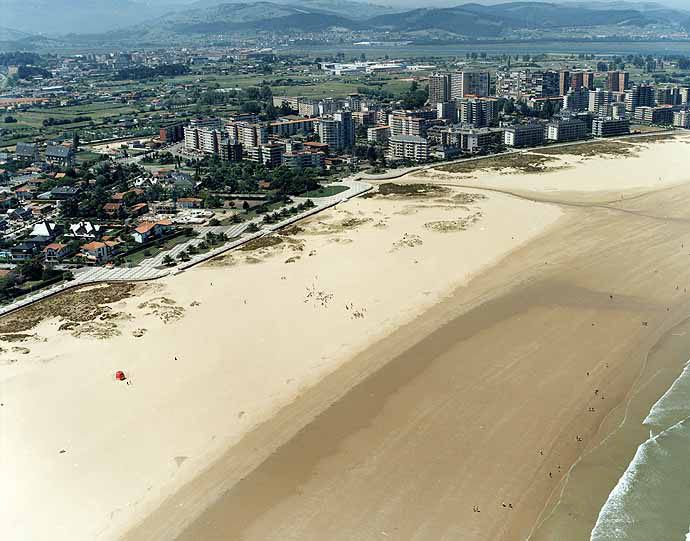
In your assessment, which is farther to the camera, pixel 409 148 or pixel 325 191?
pixel 409 148

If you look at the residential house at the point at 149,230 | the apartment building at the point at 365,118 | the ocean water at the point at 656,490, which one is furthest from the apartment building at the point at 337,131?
the ocean water at the point at 656,490

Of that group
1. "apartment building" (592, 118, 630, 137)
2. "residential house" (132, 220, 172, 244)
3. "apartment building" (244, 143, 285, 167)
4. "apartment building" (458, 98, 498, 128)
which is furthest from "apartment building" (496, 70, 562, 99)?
"residential house" (132, 220, 172, 244)

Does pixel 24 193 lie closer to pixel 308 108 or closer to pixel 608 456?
pixel 608 456

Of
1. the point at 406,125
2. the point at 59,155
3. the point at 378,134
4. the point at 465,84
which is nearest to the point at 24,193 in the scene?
the point at 59,155

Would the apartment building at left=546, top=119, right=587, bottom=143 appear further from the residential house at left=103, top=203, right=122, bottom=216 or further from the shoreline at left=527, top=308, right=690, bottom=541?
the shoreline at left=527, top=308, right=690, bottom=541

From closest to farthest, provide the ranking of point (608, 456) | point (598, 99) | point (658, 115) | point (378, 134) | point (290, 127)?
point (608, 456) < point (378, 134) < point (290, 127) < point (658, 115) < point (598, 99)

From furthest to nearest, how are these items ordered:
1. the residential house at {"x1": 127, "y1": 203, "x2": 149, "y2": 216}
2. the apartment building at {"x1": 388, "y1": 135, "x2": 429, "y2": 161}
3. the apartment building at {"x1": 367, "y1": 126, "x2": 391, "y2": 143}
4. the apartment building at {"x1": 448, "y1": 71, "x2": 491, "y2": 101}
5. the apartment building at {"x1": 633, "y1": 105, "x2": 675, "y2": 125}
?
the apartment building at {"x1": 448, "y1": 71, "x2": 491, "y2": 101}
the apartment building at {"x1": 633, "y1": 105, "x2": 675, "y2": 125}
the apartment building at {"x1": 367, "y1": 126, "x2": 391, "y2": 143}
the apartment building at {"x1": 388, "y1": 135, "x2": 429, "y2": 161}
the residential house at {"x1": 127, "y1": 203, "x2": 149, "y2": 216}
